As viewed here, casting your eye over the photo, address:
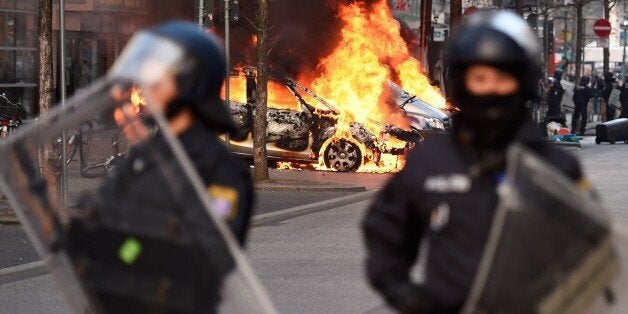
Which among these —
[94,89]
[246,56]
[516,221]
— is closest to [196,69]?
[94,89]

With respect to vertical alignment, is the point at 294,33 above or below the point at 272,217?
above

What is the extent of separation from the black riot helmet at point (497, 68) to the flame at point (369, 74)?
19131 mm

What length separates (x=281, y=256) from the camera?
12.4m

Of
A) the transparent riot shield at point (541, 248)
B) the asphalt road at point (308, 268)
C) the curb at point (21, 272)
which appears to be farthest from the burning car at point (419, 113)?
the transparent riot shield at point (541, 248)

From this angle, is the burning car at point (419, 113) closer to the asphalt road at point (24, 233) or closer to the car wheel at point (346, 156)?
the car wheel at point (346, 156)

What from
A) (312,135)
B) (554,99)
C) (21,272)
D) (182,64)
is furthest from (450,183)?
(554,99)

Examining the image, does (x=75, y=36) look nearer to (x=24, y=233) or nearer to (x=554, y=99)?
(x=554, y=99)

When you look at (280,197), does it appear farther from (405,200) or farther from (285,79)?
(405,200)

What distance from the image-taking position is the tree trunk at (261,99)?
20.8 m

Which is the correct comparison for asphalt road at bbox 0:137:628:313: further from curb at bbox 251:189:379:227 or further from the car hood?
the car hood

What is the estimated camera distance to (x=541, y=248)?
344 centimetres

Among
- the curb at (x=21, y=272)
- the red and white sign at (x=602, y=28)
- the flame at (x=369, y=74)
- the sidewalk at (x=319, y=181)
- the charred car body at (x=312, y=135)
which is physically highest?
the red and white sign at (x=602, y=28)

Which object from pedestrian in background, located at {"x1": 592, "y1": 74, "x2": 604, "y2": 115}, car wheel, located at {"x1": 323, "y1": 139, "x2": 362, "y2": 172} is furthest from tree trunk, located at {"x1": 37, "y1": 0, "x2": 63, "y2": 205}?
pedestrian in background, located at {"x1": 592, "y1": 74, "x2": 604, "y2": 115}

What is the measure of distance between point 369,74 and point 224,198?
2156 centimetres
